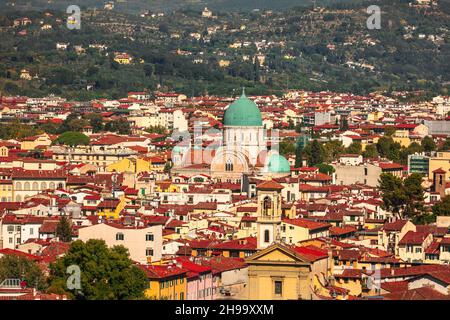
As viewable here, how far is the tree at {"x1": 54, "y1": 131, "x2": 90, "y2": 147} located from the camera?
258 ft

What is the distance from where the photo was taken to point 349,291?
29312mm

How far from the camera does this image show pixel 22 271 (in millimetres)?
29016

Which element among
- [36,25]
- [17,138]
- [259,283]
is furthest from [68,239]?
[36,25]

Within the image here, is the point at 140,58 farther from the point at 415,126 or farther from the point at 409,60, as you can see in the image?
the point at 415,126

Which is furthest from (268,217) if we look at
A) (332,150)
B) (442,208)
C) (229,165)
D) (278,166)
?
(332,150)

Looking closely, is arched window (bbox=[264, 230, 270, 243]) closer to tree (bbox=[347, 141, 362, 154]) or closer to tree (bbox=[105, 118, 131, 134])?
tree (bbox=[347, 141, 362, 154])

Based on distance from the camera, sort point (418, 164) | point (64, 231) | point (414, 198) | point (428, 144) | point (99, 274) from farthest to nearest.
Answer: point (428, 144)
point (418, 164)
point (414, 198)
point (64, 231)
point (99, 274)

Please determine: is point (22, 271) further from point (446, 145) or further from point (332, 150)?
point (446, 145)

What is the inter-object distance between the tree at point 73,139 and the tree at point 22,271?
47.5 metres

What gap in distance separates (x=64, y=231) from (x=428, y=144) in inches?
1789

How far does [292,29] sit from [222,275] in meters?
162

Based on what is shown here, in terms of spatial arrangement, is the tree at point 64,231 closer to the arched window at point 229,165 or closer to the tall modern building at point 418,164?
the arched window at point 229,165

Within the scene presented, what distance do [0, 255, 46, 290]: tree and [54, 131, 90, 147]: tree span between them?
4755 cm

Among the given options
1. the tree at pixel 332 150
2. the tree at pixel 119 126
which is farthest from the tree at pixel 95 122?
the tree at pixel 332 150
